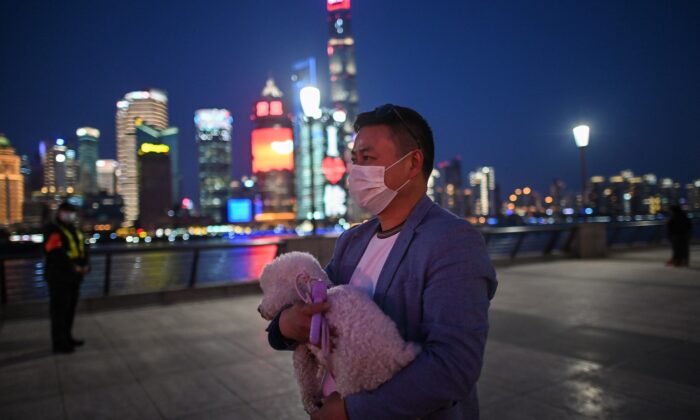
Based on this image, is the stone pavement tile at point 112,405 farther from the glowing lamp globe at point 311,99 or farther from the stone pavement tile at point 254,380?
the glowing lamp globe at point 311,99

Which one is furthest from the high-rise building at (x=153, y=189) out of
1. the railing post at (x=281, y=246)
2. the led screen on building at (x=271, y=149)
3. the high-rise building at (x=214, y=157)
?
the railing post at (x=281, y=246)

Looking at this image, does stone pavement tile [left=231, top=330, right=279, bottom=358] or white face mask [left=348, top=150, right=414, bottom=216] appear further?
stone pavement tile [left=231, top=330, right=279, bottom=358]

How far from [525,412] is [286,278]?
2.89m

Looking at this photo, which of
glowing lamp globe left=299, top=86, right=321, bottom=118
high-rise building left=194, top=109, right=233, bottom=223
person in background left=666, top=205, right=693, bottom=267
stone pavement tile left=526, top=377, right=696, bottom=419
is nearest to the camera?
stone pavement tile left=526, top=377, right=696, bottom=419

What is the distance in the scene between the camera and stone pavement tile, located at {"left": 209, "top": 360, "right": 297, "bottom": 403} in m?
4.20

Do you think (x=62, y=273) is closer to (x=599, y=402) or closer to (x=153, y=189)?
(x=599, y=402)

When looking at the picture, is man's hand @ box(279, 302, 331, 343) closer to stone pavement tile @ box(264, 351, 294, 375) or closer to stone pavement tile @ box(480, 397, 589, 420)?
stone pavement tile @ box(480, 397, 589, 420)

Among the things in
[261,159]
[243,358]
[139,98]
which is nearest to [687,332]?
[243,358]

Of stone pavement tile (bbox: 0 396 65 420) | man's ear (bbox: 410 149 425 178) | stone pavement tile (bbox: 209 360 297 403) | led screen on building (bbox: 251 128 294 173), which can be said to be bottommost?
stone pavement tile (bbox: 209 360 297 403)

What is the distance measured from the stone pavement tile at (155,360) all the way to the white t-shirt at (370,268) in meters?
3.94

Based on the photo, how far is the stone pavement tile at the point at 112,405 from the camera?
148 inches

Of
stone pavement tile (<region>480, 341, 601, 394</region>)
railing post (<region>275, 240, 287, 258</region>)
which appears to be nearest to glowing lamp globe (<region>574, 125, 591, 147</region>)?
railing post (<region>275, 240, 287, 258</region>)

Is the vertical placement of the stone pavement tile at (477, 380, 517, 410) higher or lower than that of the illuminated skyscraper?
lower

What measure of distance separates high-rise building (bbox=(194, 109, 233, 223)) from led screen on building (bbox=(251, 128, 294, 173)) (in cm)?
5846
